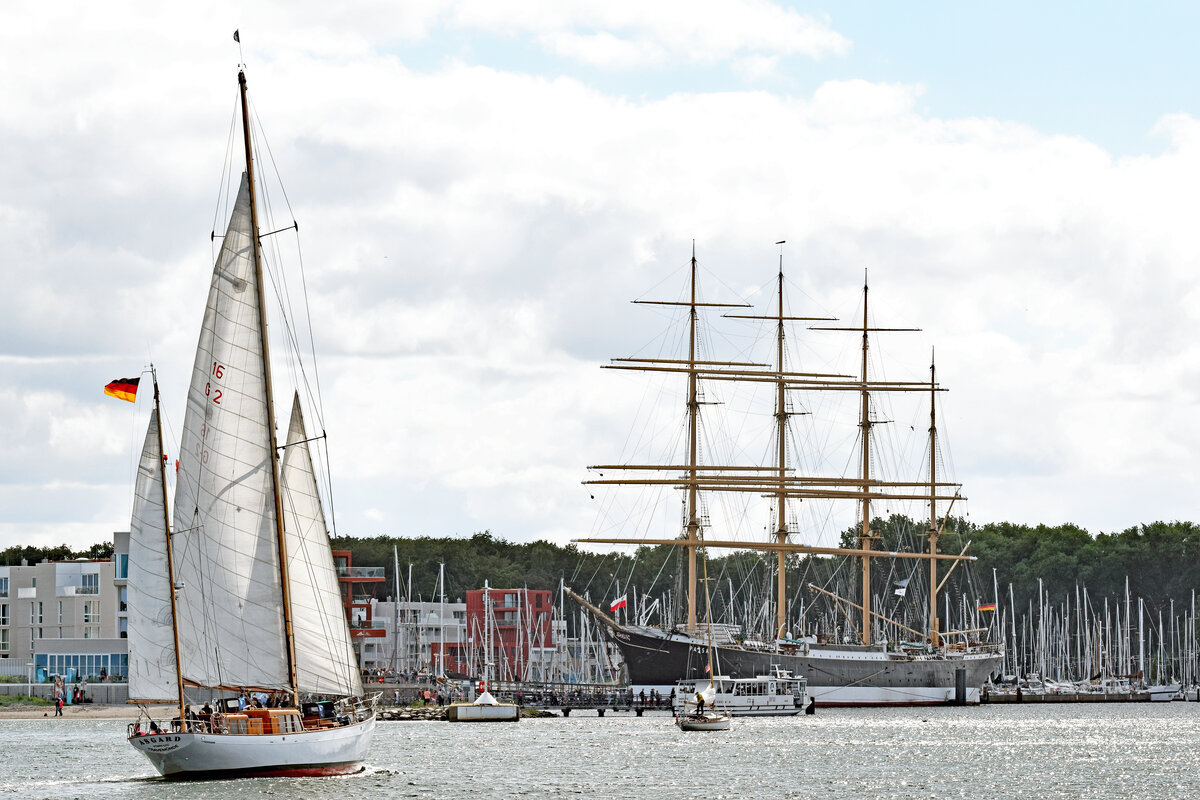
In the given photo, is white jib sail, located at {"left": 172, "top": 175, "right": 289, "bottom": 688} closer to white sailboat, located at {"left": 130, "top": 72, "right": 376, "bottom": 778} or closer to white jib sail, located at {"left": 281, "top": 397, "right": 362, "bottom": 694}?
white sailboat, located at {"left": 130, "top": 72, "right": 376, "bottom": 778}

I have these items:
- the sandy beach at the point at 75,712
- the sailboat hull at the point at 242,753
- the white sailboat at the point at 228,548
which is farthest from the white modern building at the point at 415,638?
the sailboat hull at the point at 242,753

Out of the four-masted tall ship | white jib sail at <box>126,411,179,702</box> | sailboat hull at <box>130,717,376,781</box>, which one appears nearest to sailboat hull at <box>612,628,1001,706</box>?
the four-masted tall ship

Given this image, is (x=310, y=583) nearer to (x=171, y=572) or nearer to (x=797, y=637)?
(x=171, y=572)

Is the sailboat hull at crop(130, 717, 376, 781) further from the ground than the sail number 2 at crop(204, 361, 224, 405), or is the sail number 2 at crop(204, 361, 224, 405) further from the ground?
the sail number 2 at crop(204, 361, 224, 405)

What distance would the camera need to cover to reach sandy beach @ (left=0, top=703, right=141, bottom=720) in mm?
116200

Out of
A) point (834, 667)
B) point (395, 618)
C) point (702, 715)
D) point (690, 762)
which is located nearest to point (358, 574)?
point (395, 618)

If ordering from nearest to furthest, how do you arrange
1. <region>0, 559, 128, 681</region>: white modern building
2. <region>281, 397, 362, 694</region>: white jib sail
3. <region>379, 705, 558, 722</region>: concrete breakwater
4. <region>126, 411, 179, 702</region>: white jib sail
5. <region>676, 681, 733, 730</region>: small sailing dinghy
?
<region>126, 411, 179, 702</region>: white jib sail → <region>281, 397, 362, 694</region>: white jib sail → <region>676, 681, 733, 730</region>: small sailing dinghy → <region>379, 705, 558, 722</region>: concrete breakwater → <region>0, 559, 128, 681</region>: white modern building

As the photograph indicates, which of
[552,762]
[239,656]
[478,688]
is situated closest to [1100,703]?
[478,688]

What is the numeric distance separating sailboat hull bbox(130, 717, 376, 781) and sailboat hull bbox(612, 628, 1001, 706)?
7941 centimetres

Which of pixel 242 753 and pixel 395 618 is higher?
pixel 395 618

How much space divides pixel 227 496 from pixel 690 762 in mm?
27817

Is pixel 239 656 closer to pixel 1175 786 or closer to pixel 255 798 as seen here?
pixel 255 798

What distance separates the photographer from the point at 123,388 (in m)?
58.9

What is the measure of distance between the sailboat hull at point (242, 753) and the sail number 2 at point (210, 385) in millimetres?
10163
